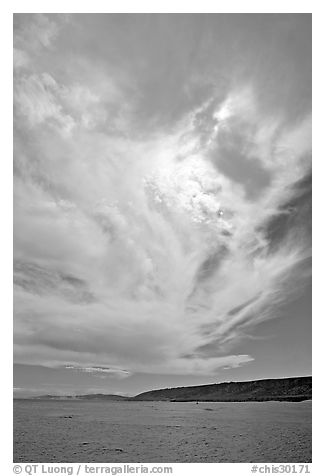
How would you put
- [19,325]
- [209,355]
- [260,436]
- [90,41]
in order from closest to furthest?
1. [19,325]
2. [90,41]
3. [209,355]
4. [260,436]

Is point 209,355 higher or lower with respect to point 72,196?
lower

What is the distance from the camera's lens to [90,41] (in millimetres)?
5762

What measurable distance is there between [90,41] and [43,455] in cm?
651

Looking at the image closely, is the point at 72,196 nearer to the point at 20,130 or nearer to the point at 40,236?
the point at 40,236

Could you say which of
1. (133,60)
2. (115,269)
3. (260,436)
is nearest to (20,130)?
(133,60)

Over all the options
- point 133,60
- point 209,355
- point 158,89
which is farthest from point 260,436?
point 133,60

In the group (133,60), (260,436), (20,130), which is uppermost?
(133,60)

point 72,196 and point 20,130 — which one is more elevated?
point 20,130

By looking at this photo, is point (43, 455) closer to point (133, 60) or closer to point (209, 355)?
point (209, 355)

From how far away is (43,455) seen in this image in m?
5.49

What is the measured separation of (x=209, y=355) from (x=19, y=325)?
10.4ft

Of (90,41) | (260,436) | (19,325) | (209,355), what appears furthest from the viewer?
(260,436)

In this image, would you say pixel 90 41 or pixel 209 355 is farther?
pixel 209 355

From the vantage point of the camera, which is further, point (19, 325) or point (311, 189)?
point (311, 189)
